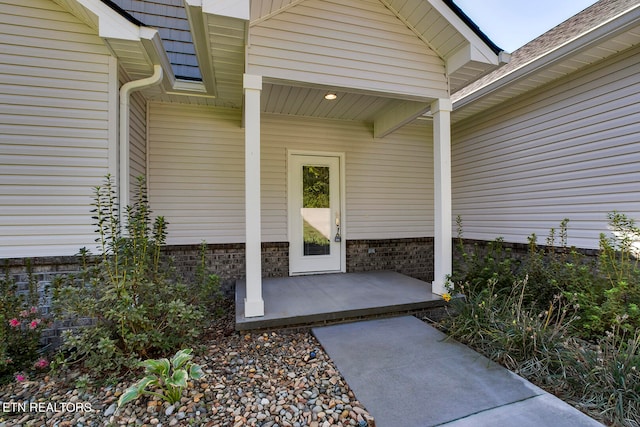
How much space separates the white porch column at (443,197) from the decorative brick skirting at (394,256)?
181 centimetres

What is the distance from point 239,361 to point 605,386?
9.25ft

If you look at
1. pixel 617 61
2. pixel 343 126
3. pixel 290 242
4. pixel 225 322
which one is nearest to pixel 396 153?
pixel 343 126

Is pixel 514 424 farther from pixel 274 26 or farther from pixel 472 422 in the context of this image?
pixel 274 26

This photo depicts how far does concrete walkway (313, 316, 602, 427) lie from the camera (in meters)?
1.90

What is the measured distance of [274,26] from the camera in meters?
3.23

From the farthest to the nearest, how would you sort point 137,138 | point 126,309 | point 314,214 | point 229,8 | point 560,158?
1. point 314,214
2. point 560,158
3. point 137,138
4. point 229,8
5. point 126,309

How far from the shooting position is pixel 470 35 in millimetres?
3514

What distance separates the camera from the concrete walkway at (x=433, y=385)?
1.90m

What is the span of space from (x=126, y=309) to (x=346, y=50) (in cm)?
356

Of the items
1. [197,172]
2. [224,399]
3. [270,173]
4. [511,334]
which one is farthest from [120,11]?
[511,334]

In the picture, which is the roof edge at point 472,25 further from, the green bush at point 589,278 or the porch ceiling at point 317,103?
the green bush at point 589,278

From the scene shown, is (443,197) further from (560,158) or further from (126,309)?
(126,309)

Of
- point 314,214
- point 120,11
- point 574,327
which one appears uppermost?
point 120,11

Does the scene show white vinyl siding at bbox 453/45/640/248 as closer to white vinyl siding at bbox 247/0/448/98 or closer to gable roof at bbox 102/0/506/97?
gable roof at bbox 102/0/506/97
